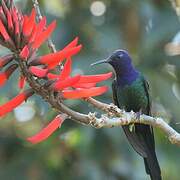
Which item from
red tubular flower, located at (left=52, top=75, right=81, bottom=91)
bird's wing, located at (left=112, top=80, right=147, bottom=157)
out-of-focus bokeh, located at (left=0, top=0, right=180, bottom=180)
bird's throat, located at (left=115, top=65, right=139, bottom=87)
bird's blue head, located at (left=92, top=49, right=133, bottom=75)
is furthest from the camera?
out-of-focus bokeh, located at (left=0, top=0, right=180, bottom=180)

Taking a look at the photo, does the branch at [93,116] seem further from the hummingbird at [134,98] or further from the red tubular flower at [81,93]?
the hummingbird at [134,98]

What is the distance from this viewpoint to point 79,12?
5188mm

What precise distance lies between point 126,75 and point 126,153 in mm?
898

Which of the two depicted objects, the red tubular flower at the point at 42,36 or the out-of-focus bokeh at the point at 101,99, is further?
the out-of-focus bokeh at the point at 101,99

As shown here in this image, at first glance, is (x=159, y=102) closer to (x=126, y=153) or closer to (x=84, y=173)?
(x=126, y=153)

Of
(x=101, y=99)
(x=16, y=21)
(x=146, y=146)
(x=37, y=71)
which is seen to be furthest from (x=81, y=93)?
(x=101, y=99)

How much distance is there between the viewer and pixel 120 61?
3447 mm

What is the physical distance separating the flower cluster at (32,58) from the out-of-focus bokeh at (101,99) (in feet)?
6.85

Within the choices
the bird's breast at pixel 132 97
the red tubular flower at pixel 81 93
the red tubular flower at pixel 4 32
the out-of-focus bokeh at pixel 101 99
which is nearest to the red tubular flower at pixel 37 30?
the red tubular flower at pixel 4 32

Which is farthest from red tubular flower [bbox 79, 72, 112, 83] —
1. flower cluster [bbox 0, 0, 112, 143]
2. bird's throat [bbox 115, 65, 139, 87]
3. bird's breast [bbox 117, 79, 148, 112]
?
bird's breast [bbox 117, 79, 148, 112]

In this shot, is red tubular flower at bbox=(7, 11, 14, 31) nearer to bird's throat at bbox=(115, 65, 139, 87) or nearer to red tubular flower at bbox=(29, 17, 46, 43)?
red tubular flower at bbox=(29, 17, 46, 43)

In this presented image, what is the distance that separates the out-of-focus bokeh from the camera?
14.4 ft

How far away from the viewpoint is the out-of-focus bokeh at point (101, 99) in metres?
4.38

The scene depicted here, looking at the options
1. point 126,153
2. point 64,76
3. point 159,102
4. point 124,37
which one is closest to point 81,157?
point 126,153
